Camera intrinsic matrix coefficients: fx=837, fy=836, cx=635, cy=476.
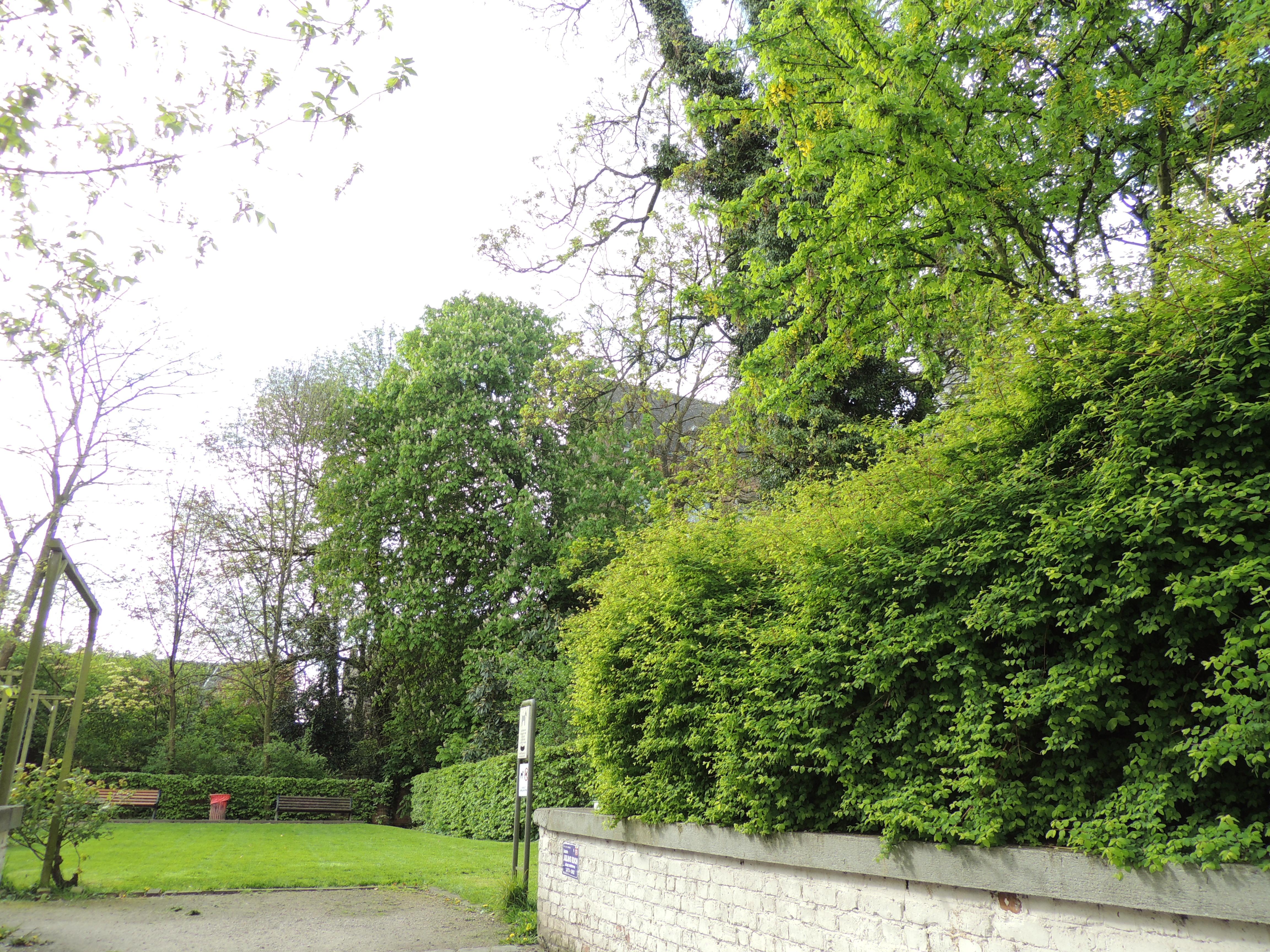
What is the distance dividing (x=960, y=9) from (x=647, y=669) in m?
7.16

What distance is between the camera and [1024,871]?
3.54m

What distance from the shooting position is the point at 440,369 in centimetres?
2292

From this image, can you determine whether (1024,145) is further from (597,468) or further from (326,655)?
(326,655)

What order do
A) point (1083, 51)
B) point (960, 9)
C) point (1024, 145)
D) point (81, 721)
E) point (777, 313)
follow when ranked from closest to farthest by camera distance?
point (960, 9) → point (1083, 51) → point (1024, 145) → point (777, 313) → point (81, 721)

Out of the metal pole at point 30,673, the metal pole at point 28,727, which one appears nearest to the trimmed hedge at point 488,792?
the metal pole at point 28,727

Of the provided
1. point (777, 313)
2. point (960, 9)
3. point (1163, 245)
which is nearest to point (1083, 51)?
point (960, 9)

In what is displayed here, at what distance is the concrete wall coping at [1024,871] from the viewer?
9.48 ft

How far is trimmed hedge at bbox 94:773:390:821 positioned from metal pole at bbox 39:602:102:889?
13.7 metres

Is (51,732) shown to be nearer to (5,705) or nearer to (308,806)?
(5,705)

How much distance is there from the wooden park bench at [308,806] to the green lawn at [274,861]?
3.76 m

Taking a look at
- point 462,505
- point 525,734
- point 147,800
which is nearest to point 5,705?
point 525,734

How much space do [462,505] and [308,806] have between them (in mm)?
9610

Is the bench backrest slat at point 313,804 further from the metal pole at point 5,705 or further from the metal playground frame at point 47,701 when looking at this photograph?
the metal pole at point 5,705

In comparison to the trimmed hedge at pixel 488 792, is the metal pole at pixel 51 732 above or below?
above
